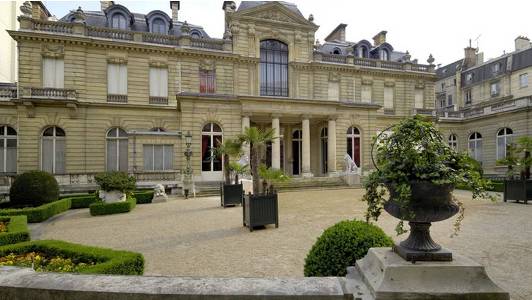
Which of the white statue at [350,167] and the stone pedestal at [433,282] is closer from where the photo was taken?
the stone pedestal at [433,282]

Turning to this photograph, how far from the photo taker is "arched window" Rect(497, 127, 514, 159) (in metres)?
24.9

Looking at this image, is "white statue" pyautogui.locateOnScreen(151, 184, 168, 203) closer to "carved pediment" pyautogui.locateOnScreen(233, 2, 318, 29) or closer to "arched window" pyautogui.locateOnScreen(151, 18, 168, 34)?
"arched window" pyautogui.locateOnScreen(151, 18, 168, 34)

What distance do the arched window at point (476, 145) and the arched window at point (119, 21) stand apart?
107 feet

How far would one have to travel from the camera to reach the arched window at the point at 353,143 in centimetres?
2361

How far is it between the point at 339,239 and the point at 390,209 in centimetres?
97

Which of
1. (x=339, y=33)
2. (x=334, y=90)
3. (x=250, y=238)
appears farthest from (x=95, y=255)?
(x=339, y=33)

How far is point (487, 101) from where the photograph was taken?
35375 mm

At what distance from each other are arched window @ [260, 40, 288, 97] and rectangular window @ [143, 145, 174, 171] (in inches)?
386

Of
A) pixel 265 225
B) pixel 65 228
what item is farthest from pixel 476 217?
pixel 65 228

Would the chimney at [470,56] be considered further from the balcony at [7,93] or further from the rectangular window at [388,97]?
the balcony at [7,93]

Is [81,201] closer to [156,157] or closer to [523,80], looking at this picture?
[156,157]

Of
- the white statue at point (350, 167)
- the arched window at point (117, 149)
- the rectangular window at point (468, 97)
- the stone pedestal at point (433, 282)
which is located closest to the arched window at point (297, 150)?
the white statue at point (350, 167)

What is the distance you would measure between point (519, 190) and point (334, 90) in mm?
16551

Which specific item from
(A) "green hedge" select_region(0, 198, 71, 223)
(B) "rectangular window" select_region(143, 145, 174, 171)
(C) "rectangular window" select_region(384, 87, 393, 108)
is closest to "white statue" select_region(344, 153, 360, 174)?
(C) "rectangular window" select_region(384, 87, 393, 108)
